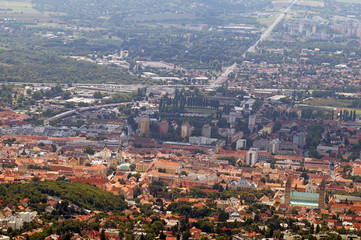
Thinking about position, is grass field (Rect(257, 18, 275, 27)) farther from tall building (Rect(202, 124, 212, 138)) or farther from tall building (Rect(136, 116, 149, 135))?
tall building (Rect(136, 116, 149, 135))

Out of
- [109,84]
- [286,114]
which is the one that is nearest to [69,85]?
[109,84]

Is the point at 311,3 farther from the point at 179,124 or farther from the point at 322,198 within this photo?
the point at 322,198

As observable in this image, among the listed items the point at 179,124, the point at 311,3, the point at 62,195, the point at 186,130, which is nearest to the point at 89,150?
the point at 186,130

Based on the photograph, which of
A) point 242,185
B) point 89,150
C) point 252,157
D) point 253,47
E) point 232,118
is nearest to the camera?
point 242,185

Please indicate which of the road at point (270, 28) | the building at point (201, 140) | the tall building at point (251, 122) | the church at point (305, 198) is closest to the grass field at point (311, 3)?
the road at point (270, 28)

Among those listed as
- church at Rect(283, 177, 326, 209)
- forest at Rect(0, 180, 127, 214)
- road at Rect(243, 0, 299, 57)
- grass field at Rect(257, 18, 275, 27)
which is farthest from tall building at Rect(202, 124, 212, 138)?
grass field at Rect(257, 18, 275, 27)

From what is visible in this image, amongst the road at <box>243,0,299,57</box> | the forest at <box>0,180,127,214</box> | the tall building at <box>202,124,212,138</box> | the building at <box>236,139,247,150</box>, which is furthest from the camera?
the road at <box>243,0,299,57</box>
